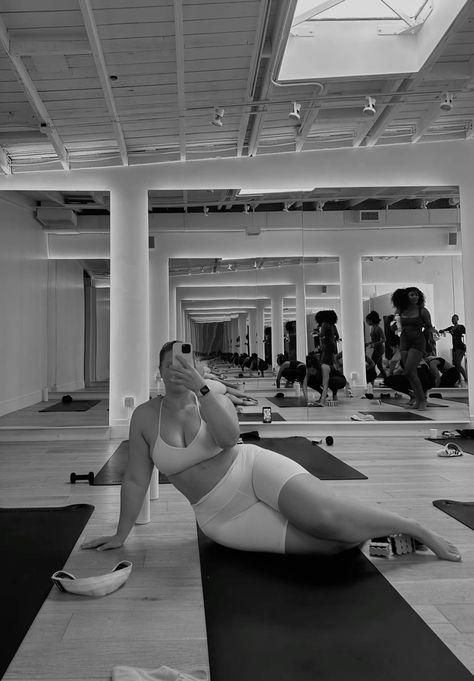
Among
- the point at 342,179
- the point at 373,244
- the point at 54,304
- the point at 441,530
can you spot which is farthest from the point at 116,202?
the point at 441,530

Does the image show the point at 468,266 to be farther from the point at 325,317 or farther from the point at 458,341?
the point at 325,317

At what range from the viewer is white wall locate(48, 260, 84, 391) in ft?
21.9

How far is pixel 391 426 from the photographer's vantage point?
5883 millimetres

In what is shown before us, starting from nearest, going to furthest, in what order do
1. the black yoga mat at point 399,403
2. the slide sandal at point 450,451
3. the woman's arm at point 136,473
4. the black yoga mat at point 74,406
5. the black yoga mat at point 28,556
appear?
the black yoga mat at point 28,556
the woman's arm at point 136,473
the slide sandal at point 450,451
the black yoga mat at point 74,406
the black yoga mat at point 399,403

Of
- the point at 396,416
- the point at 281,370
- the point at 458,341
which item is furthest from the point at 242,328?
the point at 458,341

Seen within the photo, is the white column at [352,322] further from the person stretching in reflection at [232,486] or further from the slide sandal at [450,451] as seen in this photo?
the person stretching in reflection at [232,486]

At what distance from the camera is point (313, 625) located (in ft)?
5.33

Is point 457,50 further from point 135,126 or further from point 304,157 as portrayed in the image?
point 135,126

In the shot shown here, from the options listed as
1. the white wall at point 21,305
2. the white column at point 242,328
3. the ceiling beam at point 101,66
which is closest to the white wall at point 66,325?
the white wall at point 21,305

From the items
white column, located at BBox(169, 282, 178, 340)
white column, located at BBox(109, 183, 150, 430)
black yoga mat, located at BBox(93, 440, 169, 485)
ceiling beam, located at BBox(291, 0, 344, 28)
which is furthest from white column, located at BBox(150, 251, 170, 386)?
ceiling beam, located at BBox(291, 0, 344, 28)

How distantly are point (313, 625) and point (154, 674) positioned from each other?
0.50 meters

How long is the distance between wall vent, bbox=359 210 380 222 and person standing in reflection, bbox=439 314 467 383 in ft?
5.09

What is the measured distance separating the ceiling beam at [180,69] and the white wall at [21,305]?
2350 millimetres

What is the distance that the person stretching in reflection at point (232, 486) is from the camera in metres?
1.99
